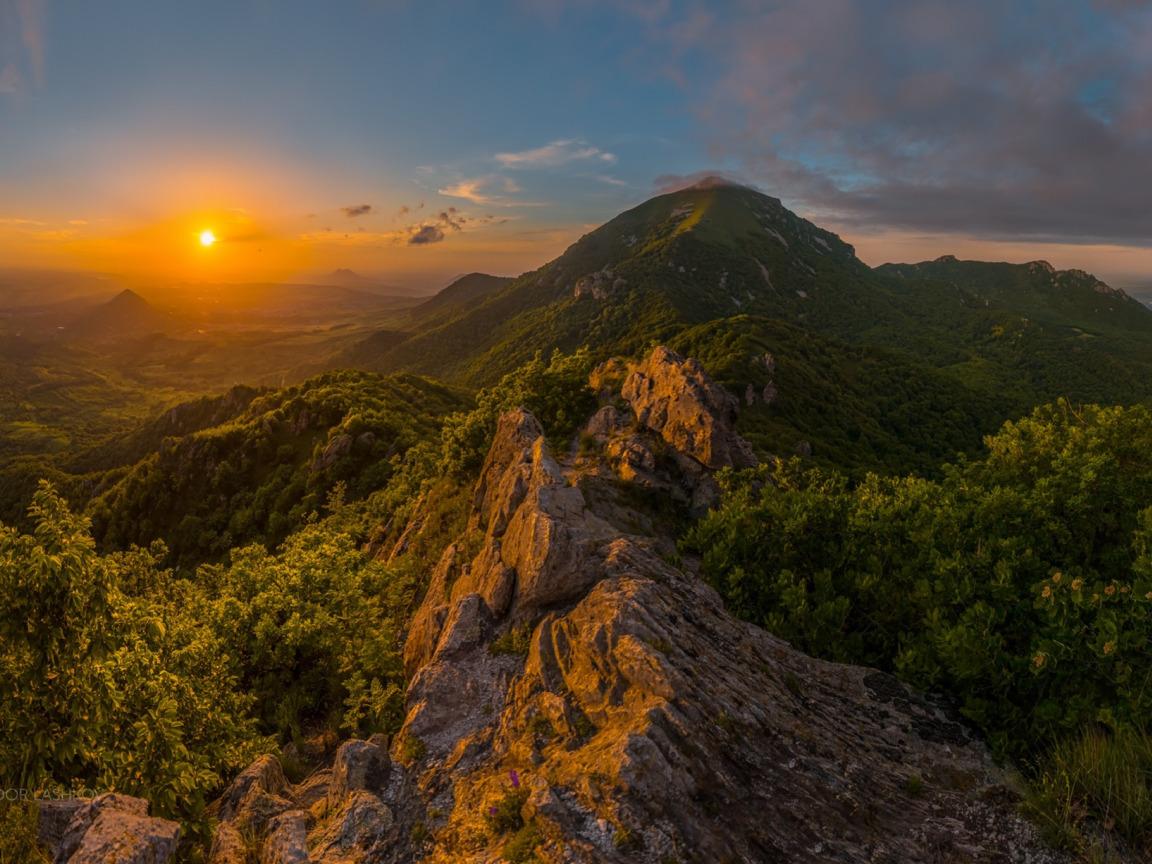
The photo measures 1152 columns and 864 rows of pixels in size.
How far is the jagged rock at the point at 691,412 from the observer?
141 ft

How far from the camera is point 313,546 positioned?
4016 cm

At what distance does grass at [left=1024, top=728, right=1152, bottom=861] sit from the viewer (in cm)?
1141

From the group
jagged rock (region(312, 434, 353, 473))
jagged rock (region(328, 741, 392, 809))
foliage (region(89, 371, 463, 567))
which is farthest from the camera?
jagged rock (region(312, 434, 353, 473))

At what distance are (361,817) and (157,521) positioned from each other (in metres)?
116

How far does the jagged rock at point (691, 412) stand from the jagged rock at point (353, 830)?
1324 inches

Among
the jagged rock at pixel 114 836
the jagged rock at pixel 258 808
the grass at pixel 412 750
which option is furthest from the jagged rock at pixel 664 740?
the jagged rock at pixel 114 836

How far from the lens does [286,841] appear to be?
1273 cm

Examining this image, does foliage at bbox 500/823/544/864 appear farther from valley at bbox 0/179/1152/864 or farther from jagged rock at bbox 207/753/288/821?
jagged rock at bbox 207/753/288/821

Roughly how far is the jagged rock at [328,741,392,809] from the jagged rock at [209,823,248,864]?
2159 mm

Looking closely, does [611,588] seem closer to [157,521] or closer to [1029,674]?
[1029,674]

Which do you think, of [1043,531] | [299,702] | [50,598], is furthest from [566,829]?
[1043,531]

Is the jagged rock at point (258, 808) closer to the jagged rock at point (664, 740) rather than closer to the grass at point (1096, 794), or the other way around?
the jagged rock at point (664, 740)

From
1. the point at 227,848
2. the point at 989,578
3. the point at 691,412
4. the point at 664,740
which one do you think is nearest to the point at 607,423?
the point at 691,412

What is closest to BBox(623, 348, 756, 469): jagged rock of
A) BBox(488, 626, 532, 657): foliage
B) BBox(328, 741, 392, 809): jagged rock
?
BBox(488, 626, 532, 657): foliage
